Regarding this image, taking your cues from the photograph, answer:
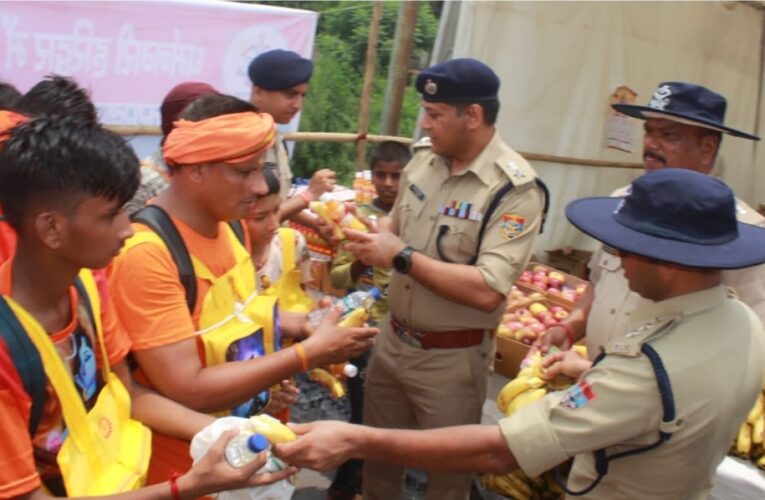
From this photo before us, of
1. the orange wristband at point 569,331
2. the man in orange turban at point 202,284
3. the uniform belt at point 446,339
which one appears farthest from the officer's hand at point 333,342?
the orange wristband at point 569,331

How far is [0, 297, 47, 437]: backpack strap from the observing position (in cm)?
156

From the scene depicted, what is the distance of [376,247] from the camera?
336 cm

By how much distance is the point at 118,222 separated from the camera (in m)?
1.83

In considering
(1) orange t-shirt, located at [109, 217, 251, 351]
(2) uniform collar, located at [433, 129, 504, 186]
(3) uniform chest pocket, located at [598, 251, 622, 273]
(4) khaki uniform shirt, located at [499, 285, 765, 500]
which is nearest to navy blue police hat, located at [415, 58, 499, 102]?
(2) uniform collar, located at [433, 129, 504, 186]

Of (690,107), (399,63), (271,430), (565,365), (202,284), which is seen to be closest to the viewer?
(271,430)

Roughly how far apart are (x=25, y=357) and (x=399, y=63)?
5.71 m

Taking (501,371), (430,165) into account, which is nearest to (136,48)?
(430,165)

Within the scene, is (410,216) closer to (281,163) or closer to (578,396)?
(281,163)

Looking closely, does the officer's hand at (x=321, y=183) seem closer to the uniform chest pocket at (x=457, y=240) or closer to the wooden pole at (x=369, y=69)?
the uniform chest pocket at (x=457, y=240)

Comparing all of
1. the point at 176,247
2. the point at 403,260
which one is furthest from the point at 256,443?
the point at 403,260

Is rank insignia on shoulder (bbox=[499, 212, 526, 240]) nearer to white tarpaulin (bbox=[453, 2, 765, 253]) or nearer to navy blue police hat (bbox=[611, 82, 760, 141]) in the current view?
navy blue police hat (bbox=[611, 82, 760, 141])

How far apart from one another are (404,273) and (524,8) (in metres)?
4.18

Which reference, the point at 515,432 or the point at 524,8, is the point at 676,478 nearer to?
the point at 515,432

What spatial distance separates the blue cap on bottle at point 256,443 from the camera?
191cm
